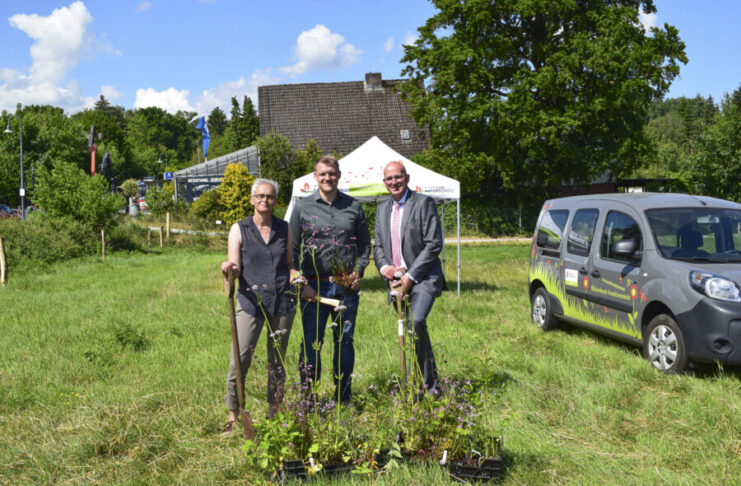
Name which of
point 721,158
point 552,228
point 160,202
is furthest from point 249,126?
point 552,228

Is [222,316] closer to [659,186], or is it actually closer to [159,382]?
[159,382]

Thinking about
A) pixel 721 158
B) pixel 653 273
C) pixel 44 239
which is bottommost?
pixel 44 239

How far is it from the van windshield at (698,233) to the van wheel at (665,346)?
2.29ft

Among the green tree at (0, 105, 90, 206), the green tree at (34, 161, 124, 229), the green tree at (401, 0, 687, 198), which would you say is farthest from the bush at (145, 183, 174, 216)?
the green tree at (0, 105, 90, 206)

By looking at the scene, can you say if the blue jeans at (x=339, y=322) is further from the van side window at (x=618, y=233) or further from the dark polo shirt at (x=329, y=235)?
the van side window at (x=618, y=233)

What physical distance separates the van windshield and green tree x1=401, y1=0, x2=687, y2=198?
21.5 metres

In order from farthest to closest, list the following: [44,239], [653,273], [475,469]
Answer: [44,239] < [653,273] < [475,469]

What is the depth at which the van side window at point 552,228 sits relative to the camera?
8789mm

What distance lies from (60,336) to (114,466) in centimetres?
534

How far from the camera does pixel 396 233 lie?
17.1ft

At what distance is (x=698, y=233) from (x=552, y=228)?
244 centimetres

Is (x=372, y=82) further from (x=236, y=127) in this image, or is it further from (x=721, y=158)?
(x=236, y=127)

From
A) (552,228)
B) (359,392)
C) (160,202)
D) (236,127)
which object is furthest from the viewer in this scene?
(236,127)

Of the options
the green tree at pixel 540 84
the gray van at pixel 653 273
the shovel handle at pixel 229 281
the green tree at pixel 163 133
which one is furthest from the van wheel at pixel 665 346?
the green tree at pixel 163 133
